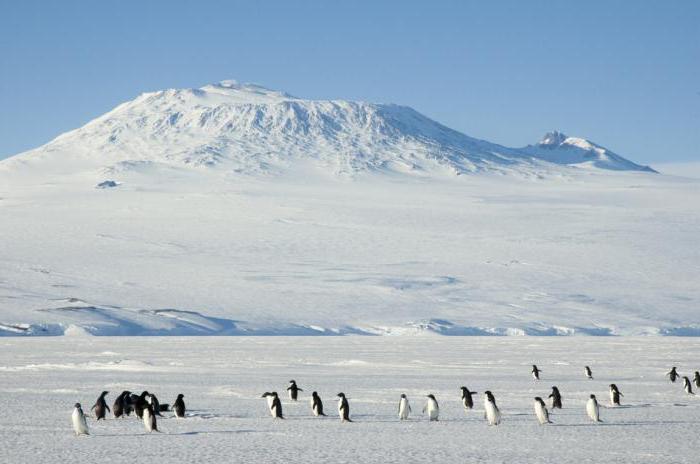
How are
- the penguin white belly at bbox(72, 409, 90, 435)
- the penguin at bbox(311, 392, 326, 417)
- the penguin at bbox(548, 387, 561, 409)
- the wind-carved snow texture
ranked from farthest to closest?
the wind-carved snow texture, the penguin at bbox(548, 387, 561, 409), the penguin at bbox(311, 392, 326, 417), the penguin white belly at bbox(72, 409, 90, 435)

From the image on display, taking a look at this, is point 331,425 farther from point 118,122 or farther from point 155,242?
point 118,122

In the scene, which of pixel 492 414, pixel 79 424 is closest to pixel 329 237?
pixel 492 414

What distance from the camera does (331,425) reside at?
18516mm

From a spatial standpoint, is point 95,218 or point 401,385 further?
point 95,218

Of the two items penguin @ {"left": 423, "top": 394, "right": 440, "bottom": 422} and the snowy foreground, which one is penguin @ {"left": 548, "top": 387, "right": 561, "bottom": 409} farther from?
penguin @ {"left": 423, "top": 394, "right": 440, "bottom": 422}

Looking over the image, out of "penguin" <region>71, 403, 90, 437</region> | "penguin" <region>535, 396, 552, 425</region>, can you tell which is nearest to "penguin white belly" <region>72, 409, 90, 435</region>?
"penguin" <region>71, 403, 90, 437</region>

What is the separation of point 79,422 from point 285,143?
516 feet

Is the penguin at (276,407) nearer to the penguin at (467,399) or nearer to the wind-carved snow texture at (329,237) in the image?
the penguin at (467,399)

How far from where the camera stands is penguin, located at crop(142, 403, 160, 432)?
17.2 meters

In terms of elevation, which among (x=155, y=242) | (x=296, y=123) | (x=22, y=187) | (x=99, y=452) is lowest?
(x=99, y=452)

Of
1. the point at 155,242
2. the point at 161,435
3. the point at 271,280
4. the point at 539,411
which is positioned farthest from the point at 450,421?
the point at 155,242

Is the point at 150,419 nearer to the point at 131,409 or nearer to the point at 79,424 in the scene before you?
the point at 79,424

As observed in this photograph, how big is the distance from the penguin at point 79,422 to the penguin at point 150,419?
3.32 feet

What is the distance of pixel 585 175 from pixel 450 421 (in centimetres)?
15406
